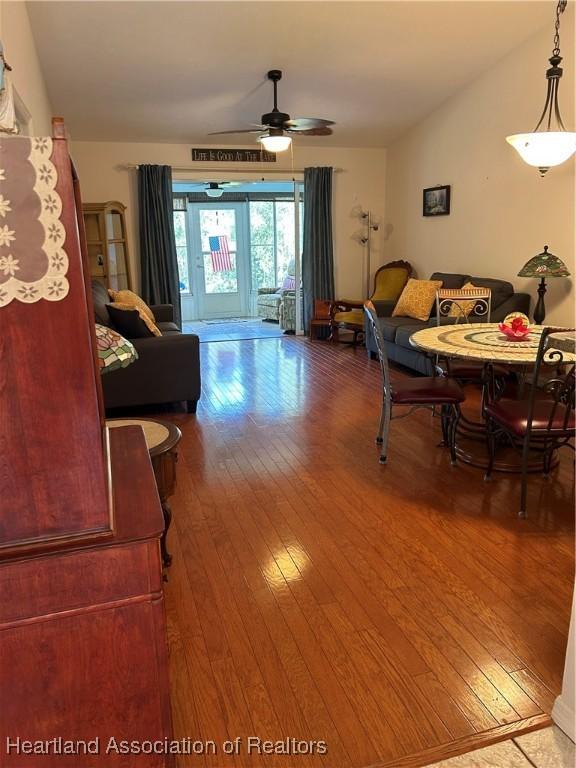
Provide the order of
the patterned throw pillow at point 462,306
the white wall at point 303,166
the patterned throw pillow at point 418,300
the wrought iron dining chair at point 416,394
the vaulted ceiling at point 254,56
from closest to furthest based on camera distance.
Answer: the wrought iron dining chair at point 416,394 < the vaulted ceiling at point 254,56 < the patterned throw pillow at point 462,306 < the patterned throw pillow at point 418,300 < the white wall at point 303,166

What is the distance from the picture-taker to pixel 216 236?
9180mm

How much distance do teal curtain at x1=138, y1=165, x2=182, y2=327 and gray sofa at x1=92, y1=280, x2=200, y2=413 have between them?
2513 mm

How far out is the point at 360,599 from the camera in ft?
6.75

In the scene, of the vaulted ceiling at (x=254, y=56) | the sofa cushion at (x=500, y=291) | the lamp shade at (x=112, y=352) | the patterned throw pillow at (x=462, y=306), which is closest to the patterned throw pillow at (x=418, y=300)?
the patterned throw pillow at (x=462, y=306)

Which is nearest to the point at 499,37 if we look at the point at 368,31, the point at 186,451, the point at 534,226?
the point at 368,31

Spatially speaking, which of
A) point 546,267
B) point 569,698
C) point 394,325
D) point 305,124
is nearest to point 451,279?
point 394,325

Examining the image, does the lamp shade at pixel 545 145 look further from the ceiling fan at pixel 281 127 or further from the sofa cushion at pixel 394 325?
the sofa cushion at pixel 394 325

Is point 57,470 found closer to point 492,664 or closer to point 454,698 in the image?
point 454,698

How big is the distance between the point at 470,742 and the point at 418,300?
15.8 feet

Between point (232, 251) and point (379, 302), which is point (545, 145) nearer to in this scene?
point (379, 302)

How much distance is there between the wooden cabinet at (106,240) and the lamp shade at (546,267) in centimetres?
446

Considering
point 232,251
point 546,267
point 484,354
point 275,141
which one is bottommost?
point 484,354

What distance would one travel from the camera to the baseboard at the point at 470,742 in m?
1.44

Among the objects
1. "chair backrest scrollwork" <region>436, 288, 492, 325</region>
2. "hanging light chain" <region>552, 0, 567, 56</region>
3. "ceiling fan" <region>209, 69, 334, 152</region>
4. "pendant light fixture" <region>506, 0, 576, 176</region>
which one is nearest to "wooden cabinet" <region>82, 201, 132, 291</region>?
"ceiling fan" <region>209, 69, 334, 152</region>
